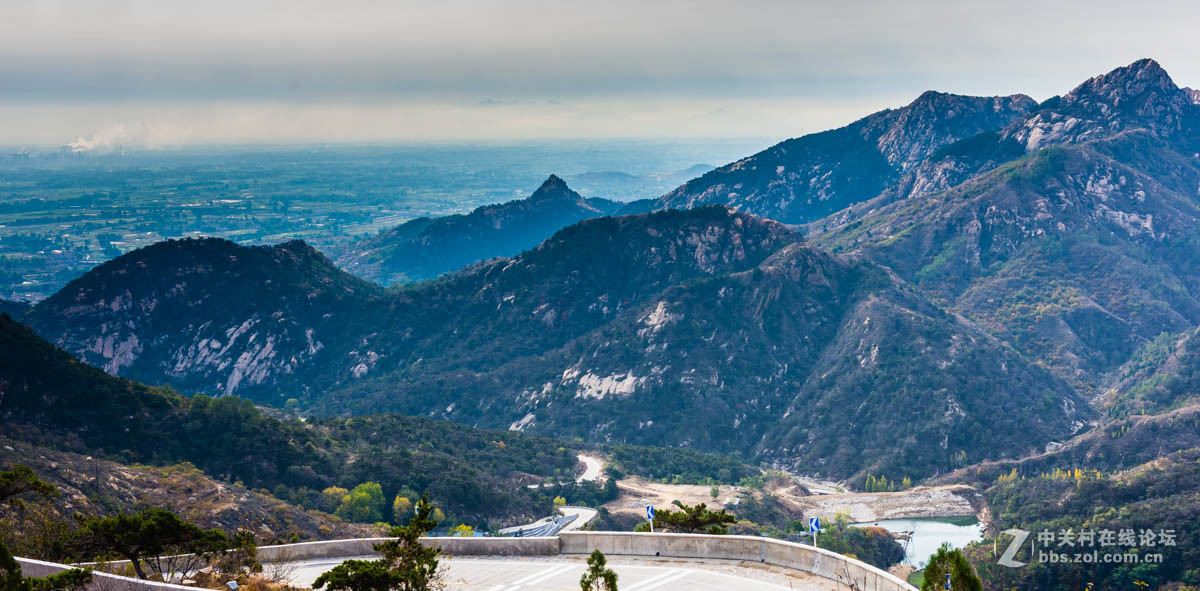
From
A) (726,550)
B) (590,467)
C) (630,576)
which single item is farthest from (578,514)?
(630,576)

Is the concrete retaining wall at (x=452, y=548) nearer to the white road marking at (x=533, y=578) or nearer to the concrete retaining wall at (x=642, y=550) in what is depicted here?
the concrete retaining wall at (x=642, y=550)

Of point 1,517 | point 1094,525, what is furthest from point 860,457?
point 1,517

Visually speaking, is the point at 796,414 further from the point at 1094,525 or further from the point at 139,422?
the point at 139,422

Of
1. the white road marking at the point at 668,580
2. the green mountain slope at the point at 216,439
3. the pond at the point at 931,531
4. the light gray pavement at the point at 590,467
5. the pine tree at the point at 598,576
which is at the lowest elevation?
the pond at the point at 931,531

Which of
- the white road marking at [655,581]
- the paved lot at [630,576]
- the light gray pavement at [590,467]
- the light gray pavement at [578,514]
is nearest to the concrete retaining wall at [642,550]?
→ the paved lot at [630,576]

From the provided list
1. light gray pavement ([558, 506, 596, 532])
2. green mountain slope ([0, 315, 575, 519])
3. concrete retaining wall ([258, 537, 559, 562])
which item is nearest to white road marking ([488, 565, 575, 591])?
concrete retaining wall ([258, 537, 559, 562])
